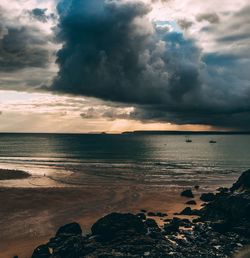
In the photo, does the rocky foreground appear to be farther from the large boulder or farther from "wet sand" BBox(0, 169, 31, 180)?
"wet sand" BBox(0, 169, 31, 180)

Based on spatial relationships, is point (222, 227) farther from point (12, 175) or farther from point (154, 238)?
point (12, 175)

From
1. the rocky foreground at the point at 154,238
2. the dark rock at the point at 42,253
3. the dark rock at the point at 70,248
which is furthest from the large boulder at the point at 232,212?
the dark rock at the point at 42,253

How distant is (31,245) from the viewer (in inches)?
1494

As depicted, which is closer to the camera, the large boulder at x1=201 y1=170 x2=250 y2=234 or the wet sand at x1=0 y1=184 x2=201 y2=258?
the large boulder at x1=201 y1=170 x2=250 y2=234

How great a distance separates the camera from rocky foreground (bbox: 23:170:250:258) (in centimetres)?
3181

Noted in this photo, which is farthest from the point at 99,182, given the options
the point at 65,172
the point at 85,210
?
the point at 85,210

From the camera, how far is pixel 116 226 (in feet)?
114

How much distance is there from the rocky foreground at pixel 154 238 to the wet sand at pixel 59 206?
5676 millimetres

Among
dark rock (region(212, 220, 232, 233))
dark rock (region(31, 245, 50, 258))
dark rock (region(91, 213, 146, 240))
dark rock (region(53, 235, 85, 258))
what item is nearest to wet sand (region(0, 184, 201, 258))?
dark rock (region(31, 245, 50, 258))

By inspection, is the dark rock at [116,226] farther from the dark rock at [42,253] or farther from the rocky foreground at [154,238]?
the dark rock at [42,253]

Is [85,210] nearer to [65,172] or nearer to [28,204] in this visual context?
[28,204]

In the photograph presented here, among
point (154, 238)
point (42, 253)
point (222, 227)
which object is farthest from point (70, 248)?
point (222, 227)

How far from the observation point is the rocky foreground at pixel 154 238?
31812mm

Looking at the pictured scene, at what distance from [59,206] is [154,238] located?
1031 inches
